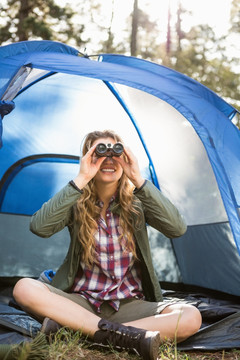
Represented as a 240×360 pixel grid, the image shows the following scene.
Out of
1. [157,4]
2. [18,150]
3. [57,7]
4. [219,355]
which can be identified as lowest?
[219,355]

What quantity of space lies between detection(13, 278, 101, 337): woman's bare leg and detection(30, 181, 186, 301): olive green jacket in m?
0.22

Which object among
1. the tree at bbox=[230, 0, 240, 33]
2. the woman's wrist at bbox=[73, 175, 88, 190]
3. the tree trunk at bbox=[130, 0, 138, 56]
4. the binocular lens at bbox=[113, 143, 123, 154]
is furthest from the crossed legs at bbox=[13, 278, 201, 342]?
the tree at bbox=[230, 0, 240, 33]

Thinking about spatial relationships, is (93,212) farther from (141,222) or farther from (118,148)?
(118,148)

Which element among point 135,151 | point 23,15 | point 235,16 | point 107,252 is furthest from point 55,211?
point 235,16

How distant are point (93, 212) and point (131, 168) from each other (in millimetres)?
310

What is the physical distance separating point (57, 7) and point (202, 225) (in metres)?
7.46

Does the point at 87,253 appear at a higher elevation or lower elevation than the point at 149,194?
lower

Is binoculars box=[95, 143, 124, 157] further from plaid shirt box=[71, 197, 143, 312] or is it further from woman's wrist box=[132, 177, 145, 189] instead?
plaid shirt box=[71, 197, 143, 312]

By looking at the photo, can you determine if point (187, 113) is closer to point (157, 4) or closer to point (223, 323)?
point (223, 323)

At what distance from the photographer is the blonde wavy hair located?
2264 millimetres

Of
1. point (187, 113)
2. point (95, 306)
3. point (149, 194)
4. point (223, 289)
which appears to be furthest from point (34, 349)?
point (223, 289)

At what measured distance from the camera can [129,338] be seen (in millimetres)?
1867

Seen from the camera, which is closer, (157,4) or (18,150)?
(18,150)

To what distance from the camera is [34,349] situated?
66.1 inches
